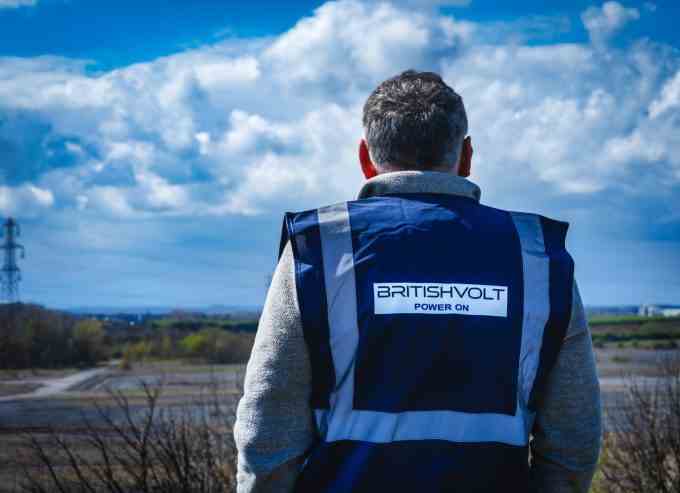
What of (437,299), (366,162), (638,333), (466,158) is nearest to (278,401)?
(437,299)

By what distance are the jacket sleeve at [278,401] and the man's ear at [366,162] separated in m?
0.43

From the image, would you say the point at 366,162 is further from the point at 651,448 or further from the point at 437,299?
the point at 651,448

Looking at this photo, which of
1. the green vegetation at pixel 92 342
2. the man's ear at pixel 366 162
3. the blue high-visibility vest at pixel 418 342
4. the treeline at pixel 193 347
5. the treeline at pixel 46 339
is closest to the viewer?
the blue high-visibility vest at pixel 418 342

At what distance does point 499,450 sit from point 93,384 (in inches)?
1005

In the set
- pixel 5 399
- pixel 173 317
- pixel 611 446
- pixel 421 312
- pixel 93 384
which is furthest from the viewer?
pixel 173 317

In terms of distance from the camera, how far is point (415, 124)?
2.21 m

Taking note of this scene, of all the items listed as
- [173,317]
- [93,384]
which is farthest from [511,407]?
[173,317]

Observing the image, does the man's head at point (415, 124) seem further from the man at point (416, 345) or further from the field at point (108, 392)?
the field at point (108, 392)

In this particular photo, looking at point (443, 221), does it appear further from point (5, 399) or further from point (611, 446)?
point (5, 399)

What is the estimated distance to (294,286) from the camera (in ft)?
6.79

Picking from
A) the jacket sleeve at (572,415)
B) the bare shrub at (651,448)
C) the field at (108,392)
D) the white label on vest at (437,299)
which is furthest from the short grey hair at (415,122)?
the bare shrub at (651,448)

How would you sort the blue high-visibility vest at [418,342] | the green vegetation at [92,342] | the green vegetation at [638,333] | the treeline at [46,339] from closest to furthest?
the blue high-visibility vest at [418,342] → the treeline at [46,339] → the green vegetation at [92,342] → the green vegetation at [638,333]

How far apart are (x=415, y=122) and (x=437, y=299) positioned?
52cm

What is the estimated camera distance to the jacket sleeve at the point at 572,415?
7.24 ft
